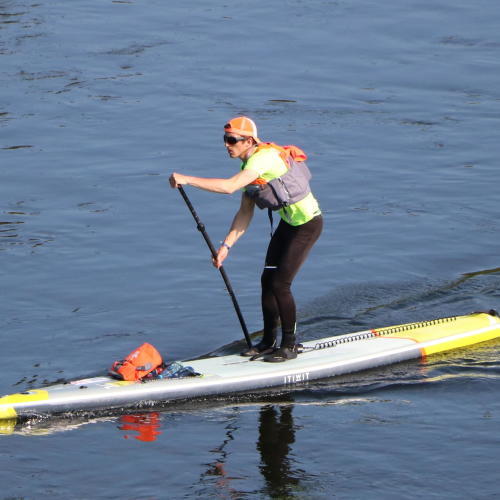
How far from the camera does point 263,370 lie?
9.77 meters

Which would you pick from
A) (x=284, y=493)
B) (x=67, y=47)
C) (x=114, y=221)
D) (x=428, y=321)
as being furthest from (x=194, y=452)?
(x=67, y=47)

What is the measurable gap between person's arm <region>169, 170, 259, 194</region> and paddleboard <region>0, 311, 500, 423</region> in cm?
181

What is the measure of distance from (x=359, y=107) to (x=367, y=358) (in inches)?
356

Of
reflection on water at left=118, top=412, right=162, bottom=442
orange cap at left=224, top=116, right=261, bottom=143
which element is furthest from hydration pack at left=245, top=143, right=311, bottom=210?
reflection on water at left=118, top=412, right=162, bottom=442

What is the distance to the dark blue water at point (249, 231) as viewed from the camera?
8.46 metres

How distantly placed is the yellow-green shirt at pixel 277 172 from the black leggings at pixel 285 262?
3.6 inches

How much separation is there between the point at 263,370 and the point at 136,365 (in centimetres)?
115

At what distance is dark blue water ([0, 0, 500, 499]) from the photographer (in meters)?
8.46

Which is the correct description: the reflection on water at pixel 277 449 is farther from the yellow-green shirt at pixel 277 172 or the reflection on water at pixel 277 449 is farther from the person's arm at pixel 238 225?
the yellow-green shirt at pixel 277 172

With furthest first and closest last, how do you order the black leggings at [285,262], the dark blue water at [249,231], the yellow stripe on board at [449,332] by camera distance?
the yellow stripe on board at [449,332]
the black leggings at [285,262]
the dark blue water at [249,231]

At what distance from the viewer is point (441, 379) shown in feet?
32.8

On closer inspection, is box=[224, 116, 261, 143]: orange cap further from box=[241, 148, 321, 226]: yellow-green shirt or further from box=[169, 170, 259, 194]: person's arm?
box=[169, 170, 259, 194]: person's arm

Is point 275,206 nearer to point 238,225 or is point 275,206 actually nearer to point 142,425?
point 238,225

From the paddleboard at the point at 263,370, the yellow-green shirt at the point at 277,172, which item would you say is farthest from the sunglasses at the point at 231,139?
the paddleboard at the point at 263,370
